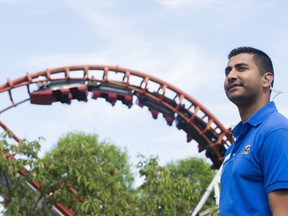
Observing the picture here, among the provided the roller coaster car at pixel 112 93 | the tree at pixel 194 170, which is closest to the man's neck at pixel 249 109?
the roller coaster car at pixel 112 93

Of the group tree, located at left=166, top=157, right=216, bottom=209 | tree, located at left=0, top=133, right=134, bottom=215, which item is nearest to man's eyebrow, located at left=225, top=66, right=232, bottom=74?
tree, located at left=0, top=133, right=134, bottom=215

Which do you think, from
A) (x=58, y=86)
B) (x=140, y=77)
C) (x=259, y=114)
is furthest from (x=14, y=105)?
(x=259, y=114)

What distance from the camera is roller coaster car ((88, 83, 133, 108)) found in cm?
2464

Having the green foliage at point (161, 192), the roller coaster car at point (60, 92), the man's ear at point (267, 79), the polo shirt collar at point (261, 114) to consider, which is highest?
the roller coaster car at point (60, 92)

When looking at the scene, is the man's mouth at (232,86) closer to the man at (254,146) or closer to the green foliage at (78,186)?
the man at (254,146)

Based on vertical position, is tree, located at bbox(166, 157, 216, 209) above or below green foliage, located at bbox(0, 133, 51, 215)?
above

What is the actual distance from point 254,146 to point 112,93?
21.8 m

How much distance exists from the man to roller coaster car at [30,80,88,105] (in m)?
20.7

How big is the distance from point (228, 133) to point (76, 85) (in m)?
5.93

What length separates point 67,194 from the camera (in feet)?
51.3

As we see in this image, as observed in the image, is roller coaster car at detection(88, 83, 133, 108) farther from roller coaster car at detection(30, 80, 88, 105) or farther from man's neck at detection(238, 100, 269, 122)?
man's neck at detection(238, 100, 269, 122)

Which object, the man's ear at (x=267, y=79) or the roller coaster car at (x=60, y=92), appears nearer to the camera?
the man's ear at (x=267, y=79)

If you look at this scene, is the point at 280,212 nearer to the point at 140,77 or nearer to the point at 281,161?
the point at 281,161

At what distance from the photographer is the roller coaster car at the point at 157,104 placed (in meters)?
25.2
